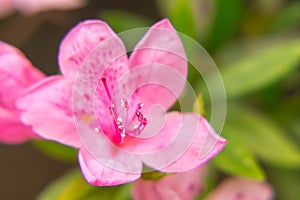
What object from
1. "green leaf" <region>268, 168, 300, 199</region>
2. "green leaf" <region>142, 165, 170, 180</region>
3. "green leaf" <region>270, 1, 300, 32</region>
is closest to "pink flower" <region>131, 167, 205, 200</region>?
"green leaf" <region>142, 165, 170, 180</region>

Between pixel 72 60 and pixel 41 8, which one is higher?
pixel 72 60

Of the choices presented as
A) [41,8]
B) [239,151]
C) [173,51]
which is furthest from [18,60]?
[41,8]

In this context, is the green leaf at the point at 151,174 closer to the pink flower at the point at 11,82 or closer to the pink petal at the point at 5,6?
the pink flower at the point at 11,82

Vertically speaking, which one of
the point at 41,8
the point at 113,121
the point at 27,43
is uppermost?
the point at 113,121

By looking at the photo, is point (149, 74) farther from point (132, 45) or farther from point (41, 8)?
point (41, 8)

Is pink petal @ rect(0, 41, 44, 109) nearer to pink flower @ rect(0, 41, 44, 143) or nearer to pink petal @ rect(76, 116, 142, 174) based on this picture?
pink flower @ rect(0, 41, 44, 143)

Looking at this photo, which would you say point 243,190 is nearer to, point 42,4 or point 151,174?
point 151,174

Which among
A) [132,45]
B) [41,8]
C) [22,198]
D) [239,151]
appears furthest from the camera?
[22,198]
